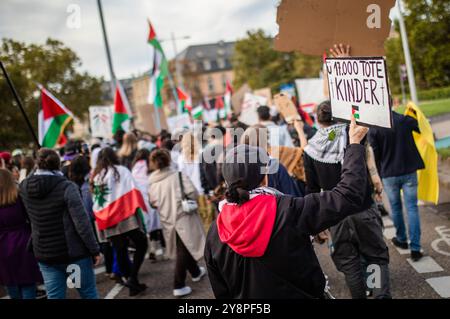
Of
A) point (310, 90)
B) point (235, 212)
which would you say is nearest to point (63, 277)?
point (235, 212)

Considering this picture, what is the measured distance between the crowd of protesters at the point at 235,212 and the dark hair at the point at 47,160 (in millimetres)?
13

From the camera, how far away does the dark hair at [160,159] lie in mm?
5262

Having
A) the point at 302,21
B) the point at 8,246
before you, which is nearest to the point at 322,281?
the point at 302,21

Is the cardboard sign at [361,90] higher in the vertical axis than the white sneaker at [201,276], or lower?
higher

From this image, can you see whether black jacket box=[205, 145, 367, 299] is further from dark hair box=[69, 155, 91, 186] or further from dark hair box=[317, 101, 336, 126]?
dark hair box=[69, 155, 91, 186]

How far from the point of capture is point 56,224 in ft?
13.7

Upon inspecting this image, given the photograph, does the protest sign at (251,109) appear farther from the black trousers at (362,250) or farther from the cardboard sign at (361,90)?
the cardboard sign at (361,90)

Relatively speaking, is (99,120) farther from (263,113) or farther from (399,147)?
(399,147)

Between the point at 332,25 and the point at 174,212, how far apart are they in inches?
119

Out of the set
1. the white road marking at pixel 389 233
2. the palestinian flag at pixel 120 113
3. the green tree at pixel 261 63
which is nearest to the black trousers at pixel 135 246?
the white road marking at pixel 389 233

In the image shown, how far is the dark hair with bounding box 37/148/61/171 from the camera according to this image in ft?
13.3

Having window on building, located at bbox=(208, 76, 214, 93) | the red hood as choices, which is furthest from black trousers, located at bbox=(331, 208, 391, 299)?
window on building, located at bbox=(208, 76, 214, 93)

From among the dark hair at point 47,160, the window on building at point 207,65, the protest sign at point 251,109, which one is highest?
the window on building at point 207,65
